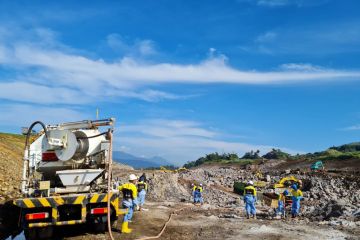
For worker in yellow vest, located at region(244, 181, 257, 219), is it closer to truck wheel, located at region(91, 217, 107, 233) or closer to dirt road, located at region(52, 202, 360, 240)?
dirt road, located at region(52, 202, 360, 240)

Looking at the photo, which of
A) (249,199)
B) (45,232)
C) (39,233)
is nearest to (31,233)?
(39,233)

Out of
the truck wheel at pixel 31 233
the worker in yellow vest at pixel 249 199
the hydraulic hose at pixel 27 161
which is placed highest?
the hydraulic hose at pixel 27 161

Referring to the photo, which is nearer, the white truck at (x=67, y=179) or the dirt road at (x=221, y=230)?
the white truck at (x=67, y=179)

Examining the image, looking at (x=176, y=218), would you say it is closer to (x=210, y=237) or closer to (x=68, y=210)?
(x=210, y=237)

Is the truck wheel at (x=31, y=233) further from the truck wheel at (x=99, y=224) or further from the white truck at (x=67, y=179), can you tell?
the truck wheel at (x=99, y=224)

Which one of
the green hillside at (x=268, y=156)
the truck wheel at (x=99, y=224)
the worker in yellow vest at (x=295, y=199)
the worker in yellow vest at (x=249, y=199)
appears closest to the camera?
the truck wheel at (x=99, y=224)

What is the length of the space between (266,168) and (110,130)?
55.7 metres

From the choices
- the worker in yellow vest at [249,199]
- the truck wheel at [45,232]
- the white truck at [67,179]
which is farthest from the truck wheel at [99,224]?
the worker in yellow vest at [249,199]

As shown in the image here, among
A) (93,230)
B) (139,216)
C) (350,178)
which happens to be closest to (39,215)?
(93,230)

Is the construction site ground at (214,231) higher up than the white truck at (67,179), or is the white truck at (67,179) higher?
the white truck at (67,179)

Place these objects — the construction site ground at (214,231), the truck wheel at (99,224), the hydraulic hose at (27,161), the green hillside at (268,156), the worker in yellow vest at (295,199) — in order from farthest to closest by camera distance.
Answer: the green hillside at (268,156)
the worker in yellow vest at (295,199)
the construction site ground at (214,231)
the truck wheel at (99,224)
the hydraulic hose at (27,161)

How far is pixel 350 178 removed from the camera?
36.8 metres

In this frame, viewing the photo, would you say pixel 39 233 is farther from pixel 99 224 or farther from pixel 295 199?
pixel 295 199

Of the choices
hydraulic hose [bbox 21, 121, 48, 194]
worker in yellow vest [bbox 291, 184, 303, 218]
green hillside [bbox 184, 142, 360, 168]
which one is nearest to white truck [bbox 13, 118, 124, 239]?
hydraulic hose [bbox 21, 121, 48, 194]
